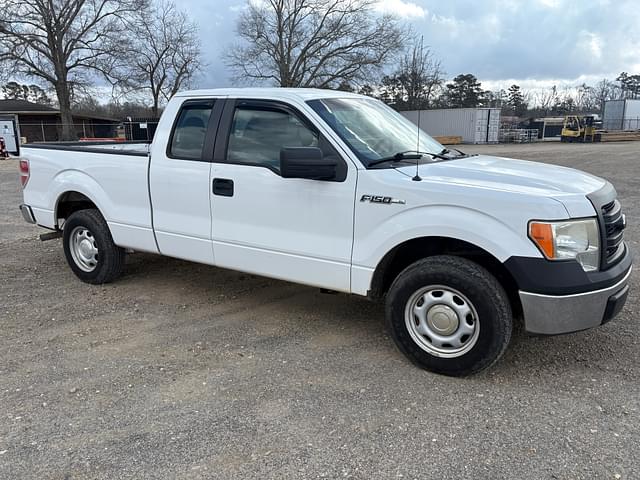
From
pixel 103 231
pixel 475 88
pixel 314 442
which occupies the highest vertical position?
pixel 475 88

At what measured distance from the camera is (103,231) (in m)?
5.39

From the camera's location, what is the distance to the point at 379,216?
12.2ft

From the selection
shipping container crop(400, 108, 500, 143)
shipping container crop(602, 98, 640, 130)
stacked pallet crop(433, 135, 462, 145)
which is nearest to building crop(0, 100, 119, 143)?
stacked pallet crop(433, 135, 462, 145)

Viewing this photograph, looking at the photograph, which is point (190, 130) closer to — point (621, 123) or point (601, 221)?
point (601, 221)

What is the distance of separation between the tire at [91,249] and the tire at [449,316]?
3.13 metres

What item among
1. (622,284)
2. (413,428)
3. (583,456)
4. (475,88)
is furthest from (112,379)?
(475,88)

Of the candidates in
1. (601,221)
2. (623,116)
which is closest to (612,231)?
(601,221)

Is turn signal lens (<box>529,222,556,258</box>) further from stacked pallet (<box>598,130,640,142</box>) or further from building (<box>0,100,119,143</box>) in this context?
stacked pallet (<box>598,130,640,142</box>)

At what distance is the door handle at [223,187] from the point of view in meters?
4.37

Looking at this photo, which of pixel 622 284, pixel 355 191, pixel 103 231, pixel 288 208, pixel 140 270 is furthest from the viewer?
pixel 140 270

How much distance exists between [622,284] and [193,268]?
446 cm

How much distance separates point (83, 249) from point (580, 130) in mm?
47586

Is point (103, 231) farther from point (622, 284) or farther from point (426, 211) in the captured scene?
point (622, 284)

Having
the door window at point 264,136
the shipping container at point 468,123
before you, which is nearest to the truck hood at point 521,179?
the door window at point 264,136
